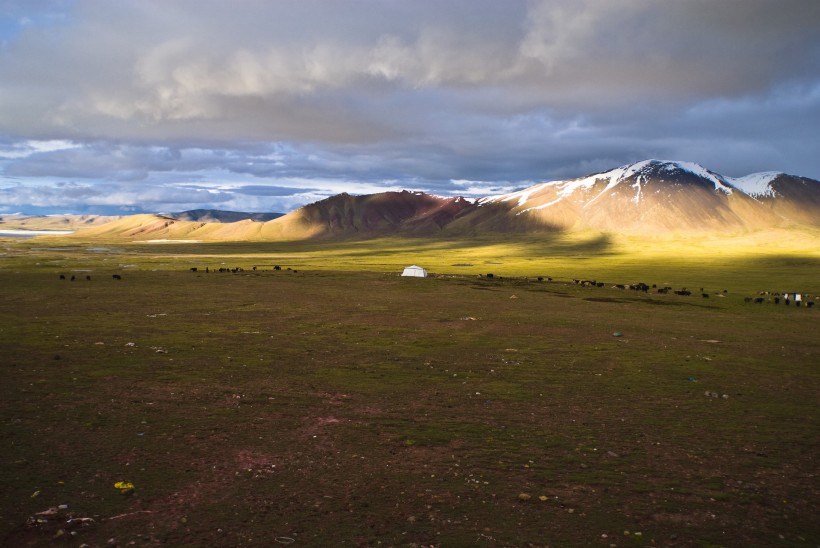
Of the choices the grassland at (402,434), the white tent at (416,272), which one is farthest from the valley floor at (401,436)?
the white tent at (416,272)

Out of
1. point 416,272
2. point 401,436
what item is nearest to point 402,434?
point 401,436

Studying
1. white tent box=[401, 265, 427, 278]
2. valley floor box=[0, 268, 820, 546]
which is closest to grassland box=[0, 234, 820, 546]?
valley floor box=[0, 268, 820, 546]

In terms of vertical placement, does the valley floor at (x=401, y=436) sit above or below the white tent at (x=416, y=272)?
below

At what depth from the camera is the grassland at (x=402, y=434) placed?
39.7 ft

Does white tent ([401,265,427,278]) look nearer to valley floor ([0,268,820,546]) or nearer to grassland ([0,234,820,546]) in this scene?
grassland ([0,234,820,546])

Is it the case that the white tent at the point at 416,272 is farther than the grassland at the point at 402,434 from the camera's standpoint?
Yes

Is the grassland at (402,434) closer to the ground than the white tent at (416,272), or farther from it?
closer to the ground

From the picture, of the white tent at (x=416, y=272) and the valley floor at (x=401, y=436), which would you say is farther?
the white tent at (x=416, y=272)

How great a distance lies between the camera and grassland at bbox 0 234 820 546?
12109mm

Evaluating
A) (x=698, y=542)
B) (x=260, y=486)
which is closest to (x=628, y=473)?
(x=698, y=542)

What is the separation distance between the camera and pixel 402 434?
17.6 m

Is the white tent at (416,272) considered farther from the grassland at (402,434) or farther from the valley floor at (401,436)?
the valley floor at (401,436)

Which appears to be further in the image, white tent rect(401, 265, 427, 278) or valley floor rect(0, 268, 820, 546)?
white tent rect(401, 265, 427, 278)

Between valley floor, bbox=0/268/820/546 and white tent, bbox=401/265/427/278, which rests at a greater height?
white tent, bbox=401/265/427/278
